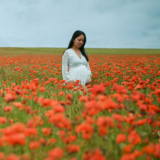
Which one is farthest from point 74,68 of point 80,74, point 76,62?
point 80,74

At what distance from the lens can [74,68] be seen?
4758 millimetres

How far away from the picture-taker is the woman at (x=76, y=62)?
14.7 feet

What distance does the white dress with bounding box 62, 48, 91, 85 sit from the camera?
15.1 feet

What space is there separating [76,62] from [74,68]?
17cm

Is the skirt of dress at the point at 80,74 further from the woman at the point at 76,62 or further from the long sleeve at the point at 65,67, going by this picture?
the long sleeve at the point at 65,67

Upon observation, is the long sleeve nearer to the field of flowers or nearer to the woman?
the woman

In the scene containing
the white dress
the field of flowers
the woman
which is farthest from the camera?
the white dress

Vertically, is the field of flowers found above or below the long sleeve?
below

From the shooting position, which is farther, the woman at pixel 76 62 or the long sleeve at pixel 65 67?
the long sleeve at pixel 65 67

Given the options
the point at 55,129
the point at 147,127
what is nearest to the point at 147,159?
the point at 147,127

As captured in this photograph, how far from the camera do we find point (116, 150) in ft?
5.30

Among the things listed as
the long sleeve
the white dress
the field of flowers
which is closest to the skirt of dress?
the white dress

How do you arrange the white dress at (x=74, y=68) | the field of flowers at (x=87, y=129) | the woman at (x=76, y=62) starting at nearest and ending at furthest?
the field of flowers at (x=87, y=129), the woman at (x=76, y=62), the white dress at (x=74, y=68)

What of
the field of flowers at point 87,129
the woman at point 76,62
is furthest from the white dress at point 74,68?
the field of flowers at point 87,129
